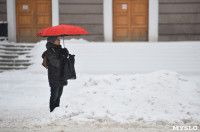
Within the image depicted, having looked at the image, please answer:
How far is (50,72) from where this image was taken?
4.38m

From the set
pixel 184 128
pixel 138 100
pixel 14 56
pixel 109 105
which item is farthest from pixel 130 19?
pixel 184 128

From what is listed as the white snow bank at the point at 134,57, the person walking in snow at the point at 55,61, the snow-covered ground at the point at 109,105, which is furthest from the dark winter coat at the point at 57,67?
the white snow bank at the point at 134,57

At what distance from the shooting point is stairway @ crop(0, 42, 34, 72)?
9.27m

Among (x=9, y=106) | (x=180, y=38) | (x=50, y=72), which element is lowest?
(x=9, y=106)

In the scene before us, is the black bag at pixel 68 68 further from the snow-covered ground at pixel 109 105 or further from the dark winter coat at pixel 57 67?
the snow-covered ground at pixel 109 105

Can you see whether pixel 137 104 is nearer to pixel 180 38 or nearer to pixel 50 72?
pixel 50 72

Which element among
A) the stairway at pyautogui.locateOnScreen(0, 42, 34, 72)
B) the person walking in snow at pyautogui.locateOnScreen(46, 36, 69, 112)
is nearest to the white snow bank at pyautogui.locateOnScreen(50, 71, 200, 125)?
the person walking in snow at pyautogui.locateOnScreen(46, 36, 69, 112)

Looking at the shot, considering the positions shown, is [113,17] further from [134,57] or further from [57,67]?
[57,67]

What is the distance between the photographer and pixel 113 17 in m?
11.4

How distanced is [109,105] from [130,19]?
747 cm

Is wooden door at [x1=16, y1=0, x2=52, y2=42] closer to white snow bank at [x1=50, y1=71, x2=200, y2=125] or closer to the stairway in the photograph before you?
the stairway

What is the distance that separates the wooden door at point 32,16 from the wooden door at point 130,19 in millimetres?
3332

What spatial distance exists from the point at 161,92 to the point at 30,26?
8244mm

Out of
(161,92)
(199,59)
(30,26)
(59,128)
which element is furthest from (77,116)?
(30,26)
